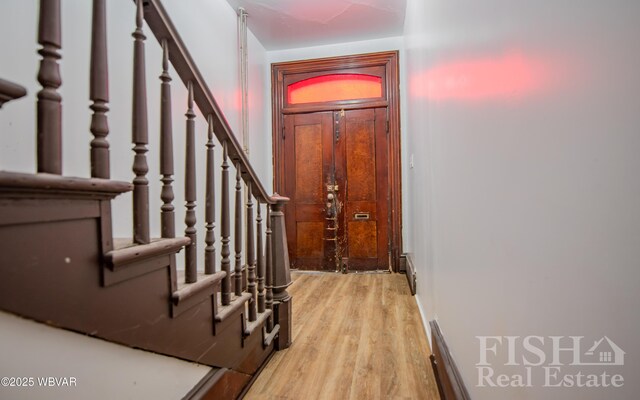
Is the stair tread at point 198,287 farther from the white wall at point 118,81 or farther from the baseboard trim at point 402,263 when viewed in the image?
the baseboard trim at point 402,263

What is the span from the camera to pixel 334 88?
462 cm

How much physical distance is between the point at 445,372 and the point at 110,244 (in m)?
1.46

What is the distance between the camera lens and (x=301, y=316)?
2824 mm

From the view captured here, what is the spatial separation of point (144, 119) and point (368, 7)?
10.9 ft

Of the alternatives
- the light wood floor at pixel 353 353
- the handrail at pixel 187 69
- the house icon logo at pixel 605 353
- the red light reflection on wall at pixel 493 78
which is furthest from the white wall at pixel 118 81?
the house icon logo at pixel 605 353

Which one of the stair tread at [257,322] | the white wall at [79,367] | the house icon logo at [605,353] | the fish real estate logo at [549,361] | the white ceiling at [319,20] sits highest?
the white ceiling at [319,20]

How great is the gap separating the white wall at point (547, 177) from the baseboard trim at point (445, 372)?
0.05m

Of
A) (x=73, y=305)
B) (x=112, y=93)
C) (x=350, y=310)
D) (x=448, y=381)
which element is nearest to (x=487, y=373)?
(x=448, y=381)

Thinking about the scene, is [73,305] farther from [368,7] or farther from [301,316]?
[368,7]

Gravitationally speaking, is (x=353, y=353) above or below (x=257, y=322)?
below

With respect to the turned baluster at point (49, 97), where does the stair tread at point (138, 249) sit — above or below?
below

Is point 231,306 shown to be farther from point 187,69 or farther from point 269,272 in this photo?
point 187,69

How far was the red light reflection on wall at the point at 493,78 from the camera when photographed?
2.40 ft

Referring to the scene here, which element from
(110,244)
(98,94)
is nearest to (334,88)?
(98,94)
